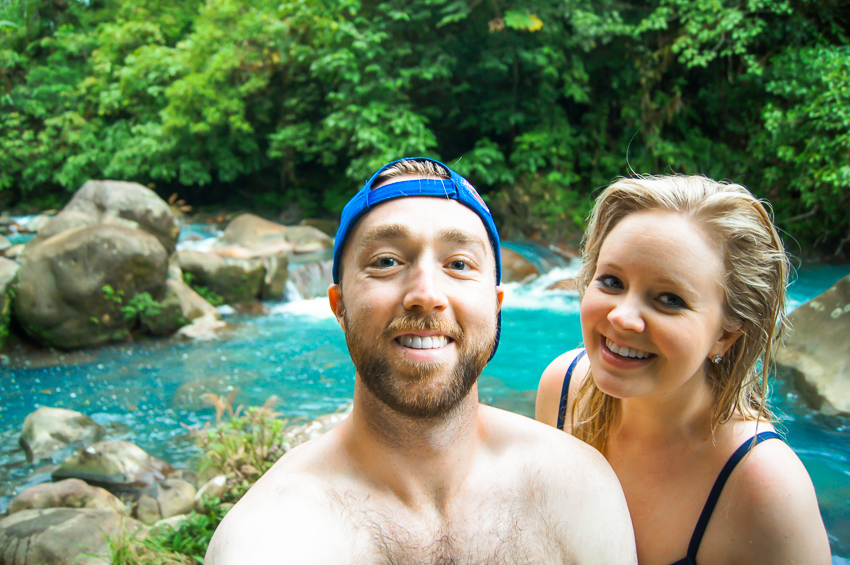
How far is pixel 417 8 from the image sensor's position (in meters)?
12.6

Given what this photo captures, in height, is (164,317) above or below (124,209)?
below

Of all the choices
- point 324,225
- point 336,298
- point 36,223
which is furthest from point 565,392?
point 36,223

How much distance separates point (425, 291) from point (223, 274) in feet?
29.3

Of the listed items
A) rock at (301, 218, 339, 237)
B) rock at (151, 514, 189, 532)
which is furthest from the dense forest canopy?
rock at (151, 514, 189, 532)

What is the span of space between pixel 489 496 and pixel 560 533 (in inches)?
7.1

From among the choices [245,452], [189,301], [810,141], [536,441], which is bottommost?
[189,301]

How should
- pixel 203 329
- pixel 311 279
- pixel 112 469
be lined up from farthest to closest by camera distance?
pixel 311 279, pixel 203 329, pixel 112 469

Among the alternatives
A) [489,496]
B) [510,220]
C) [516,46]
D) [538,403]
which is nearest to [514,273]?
[510,220]

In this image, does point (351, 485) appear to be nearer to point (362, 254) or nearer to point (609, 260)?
point (362, 254)

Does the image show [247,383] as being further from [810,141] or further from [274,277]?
[810,141]

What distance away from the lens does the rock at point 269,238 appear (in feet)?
39.9

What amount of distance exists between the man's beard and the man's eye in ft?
0.46

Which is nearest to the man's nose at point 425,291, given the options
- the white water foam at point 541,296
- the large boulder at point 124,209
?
the white water foam at point 541,296

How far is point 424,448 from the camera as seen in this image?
138 cm
